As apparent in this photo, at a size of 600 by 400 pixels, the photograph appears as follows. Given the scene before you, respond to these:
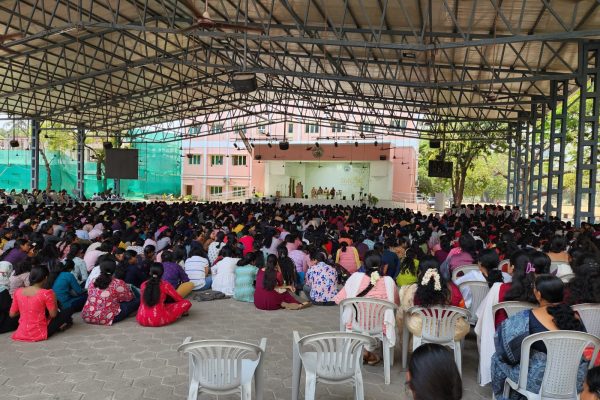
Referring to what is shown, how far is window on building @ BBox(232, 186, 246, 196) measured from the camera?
3434cm

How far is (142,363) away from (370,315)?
2086mm

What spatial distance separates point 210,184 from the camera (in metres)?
35.8

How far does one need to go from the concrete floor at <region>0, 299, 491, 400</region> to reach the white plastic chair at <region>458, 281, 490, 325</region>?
41cm

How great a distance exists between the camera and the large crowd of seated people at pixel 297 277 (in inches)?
127

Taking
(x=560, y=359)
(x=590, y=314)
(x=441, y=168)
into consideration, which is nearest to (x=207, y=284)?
(x=590, y=314)

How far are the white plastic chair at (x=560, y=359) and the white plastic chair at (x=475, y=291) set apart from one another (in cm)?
171

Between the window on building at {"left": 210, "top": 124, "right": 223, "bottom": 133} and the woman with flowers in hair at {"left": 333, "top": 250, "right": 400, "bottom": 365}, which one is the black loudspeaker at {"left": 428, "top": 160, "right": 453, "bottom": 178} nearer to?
the window on building at {"left": 210, "top": 124, "right": 223, "bottom": 133}

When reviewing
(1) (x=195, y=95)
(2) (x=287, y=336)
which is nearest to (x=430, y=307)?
(2) (x=287, y=336)

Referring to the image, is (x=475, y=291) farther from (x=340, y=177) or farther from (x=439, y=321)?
(x=340, y=177)

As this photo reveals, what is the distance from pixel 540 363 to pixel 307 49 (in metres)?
12.3

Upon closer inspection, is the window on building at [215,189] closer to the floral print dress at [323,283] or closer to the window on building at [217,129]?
the window on building at [217,129]

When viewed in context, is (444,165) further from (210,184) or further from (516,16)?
(210,184)

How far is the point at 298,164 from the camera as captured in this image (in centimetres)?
3225

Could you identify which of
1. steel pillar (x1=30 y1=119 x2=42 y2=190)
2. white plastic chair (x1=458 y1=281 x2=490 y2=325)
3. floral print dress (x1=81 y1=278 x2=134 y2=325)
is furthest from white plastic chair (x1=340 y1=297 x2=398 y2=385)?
steel pillar (x1=30 y1=119 x2=42 y2=190)
